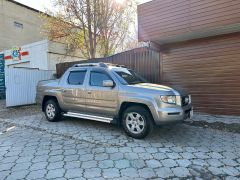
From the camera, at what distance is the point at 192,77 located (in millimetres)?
7922

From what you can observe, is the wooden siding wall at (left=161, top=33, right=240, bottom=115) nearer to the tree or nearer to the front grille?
the front grille

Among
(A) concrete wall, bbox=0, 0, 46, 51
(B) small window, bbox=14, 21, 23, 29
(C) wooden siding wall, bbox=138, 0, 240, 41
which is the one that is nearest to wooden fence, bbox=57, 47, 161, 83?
(C) wooden siding wall, bbox=138, 0, 240, 41

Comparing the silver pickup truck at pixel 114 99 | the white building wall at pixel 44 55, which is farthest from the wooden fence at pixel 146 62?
the white building wall at pixel 44 55

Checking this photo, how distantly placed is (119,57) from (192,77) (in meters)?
3.36

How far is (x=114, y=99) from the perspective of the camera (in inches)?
207

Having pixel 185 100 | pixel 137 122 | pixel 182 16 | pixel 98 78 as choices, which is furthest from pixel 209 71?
pixel 98 78

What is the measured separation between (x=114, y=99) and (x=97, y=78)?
2.96 ft

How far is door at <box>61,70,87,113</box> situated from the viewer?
598cm

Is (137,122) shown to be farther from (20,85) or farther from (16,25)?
(16,25)

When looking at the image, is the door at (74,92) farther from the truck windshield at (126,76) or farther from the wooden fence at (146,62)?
the wooden fence at (146,62)

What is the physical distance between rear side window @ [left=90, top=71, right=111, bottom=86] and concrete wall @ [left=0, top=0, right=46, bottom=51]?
17.1 metres

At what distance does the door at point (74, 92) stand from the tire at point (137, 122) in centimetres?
157

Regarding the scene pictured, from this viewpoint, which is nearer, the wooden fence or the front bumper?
the front bumper

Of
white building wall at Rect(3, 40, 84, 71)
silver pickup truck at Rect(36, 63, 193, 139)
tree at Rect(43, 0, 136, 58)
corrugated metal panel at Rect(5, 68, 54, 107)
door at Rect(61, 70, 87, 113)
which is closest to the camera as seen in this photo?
silver pickup truck at Rect(36, 63, 193, 139)
